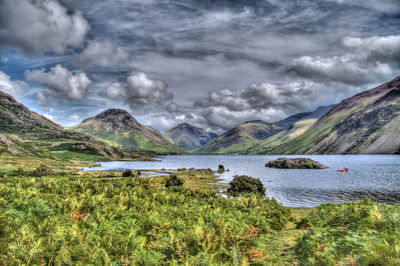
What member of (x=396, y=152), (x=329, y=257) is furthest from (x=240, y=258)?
(x=396, y=152)

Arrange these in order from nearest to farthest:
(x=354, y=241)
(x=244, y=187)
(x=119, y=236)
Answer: (x=354, y=241) → (x=119, y=236) → (x=244, y=187)

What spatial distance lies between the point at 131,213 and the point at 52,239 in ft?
17.0

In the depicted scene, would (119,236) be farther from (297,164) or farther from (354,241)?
(297,164)

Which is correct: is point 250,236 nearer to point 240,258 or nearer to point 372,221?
point 240,258

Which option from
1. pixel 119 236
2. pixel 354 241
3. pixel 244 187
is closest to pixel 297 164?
pixel 244 187

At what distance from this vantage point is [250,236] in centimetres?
1089

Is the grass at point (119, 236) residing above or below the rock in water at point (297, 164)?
above

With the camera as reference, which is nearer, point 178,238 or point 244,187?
point 178,238

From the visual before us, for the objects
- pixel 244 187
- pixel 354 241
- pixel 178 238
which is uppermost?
pixel 354 241

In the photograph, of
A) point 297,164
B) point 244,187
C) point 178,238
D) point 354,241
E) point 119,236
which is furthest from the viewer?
point 297,164

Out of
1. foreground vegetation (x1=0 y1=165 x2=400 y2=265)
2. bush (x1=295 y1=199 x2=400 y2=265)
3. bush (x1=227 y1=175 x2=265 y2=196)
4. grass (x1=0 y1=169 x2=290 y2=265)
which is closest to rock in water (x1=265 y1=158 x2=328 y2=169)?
bush (x1=227 y1=175 x2=265 y2=196)

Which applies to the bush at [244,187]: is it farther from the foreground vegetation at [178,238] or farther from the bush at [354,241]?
the bush at [354,241]

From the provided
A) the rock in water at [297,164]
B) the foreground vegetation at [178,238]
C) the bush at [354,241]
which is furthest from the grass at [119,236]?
the rock in water at [297,164]

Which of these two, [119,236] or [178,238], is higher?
[119,236]
